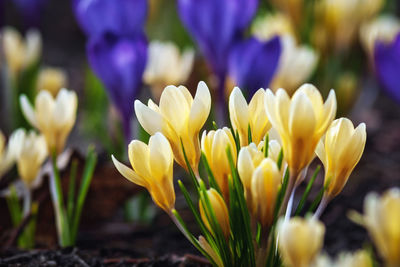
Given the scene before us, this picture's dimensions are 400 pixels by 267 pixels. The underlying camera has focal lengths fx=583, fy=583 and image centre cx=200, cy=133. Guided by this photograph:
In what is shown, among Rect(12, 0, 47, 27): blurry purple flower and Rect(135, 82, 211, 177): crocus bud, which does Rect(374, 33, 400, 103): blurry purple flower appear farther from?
Rect(12, 0, 47, 27): blurry purple flower

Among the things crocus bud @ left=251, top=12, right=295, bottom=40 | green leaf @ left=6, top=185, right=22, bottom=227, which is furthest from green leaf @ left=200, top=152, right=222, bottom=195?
crocus bud @ left=251, top=12, right=295, bottom=40

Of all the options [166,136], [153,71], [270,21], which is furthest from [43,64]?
[166,136]

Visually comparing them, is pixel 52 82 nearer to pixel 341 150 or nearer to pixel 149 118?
pixel 149 118

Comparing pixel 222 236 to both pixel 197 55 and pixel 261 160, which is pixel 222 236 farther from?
pixel 197 55

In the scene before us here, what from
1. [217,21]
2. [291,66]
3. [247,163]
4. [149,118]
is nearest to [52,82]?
[217,21]

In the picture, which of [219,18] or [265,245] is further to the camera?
[219,18]

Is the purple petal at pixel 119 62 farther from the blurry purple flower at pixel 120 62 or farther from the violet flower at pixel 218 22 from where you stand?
the violet flower at pixel 218 22
